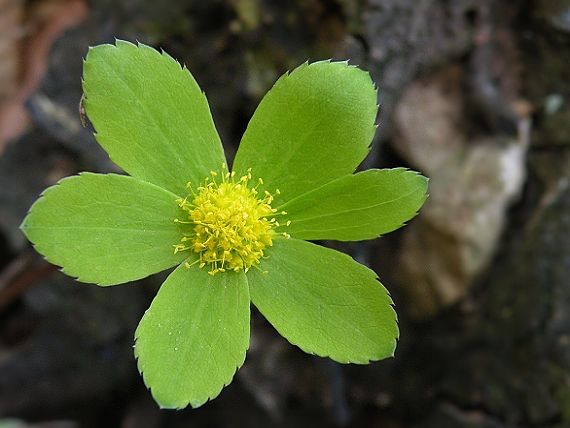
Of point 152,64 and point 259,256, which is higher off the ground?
point 152,64

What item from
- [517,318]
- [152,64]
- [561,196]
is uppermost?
[152,64]

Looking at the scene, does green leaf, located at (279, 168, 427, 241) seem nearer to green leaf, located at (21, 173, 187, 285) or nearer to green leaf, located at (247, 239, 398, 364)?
green leaf, located at (247, 239, 398, 364)

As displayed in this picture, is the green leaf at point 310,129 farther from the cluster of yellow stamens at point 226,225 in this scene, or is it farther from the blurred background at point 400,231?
the blurred background at point 400,231

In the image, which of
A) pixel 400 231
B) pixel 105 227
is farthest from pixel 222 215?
pixel 400 231

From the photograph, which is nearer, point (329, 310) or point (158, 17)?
point (329, 310)

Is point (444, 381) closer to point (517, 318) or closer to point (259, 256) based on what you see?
point (517, 318)

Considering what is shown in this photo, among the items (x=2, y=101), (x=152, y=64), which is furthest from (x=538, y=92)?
(x=2, y=101)

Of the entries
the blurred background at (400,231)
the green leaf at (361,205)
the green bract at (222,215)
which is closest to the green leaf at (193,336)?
the green bract at (222,215)
